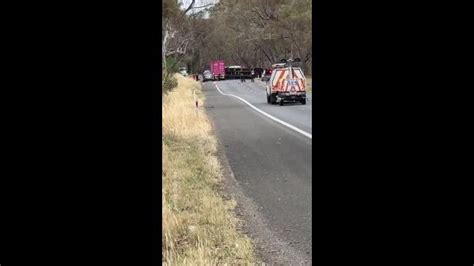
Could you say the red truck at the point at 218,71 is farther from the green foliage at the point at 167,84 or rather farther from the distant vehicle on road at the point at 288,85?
the distant vehicle on road at the point at 288,85

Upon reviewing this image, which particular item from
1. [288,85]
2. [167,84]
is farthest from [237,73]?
[167,84]

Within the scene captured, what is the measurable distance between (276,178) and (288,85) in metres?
16.8

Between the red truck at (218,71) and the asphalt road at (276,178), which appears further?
the red truck at (218,71)

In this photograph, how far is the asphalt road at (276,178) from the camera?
16.3 ft

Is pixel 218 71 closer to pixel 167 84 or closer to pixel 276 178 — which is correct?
pixel 167 84

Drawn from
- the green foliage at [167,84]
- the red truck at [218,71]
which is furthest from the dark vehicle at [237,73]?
the green foliage at [167,84]

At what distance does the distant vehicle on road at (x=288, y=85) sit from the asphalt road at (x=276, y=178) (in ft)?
25.5

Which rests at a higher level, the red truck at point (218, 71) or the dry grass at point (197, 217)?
the red truck at point (218, 71)

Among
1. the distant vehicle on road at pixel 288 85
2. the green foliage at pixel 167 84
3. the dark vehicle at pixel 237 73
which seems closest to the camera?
the green foliage at pixel 167 84
